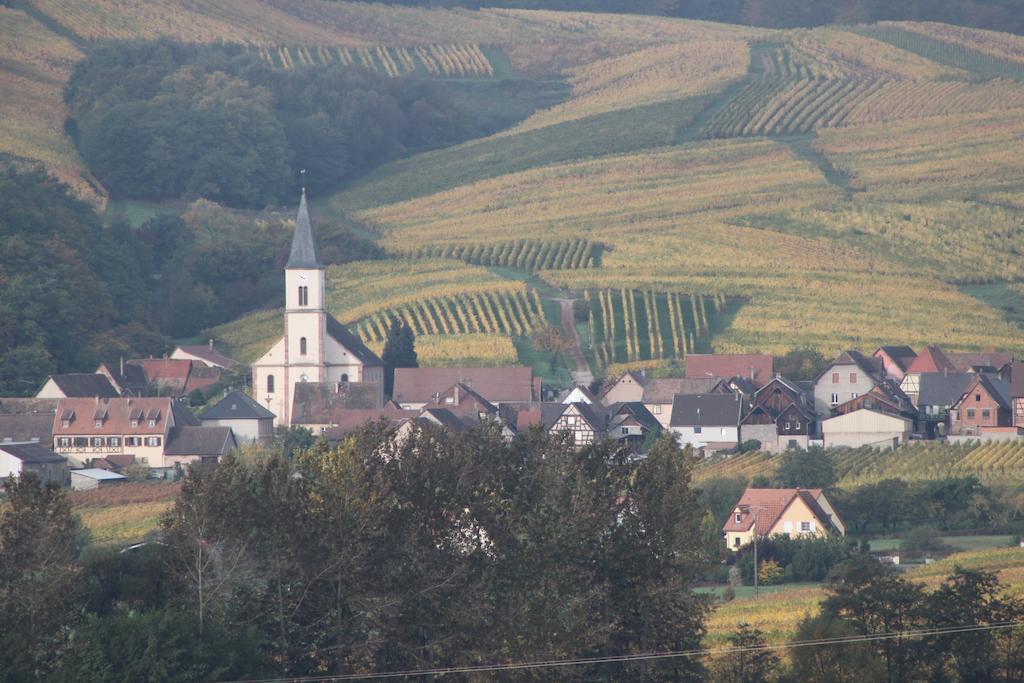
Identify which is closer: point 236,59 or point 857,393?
point 857,393

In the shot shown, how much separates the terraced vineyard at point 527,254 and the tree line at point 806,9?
259ft

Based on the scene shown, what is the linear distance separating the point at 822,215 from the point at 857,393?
99.5 feet

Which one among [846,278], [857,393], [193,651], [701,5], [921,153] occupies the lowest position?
[193,651]

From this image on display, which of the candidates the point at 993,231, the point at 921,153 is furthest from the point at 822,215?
the point at 921,153

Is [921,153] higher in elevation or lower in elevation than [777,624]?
higher

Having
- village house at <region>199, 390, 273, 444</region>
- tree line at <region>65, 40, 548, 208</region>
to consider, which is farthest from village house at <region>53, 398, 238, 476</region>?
tree line at <region>65, 40, 548, 208</region>

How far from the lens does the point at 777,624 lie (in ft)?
126

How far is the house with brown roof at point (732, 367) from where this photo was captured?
74.7 metres

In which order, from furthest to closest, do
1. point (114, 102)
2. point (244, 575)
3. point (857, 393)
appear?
point (114, 102) < point (857, 393) < point (244, 575)

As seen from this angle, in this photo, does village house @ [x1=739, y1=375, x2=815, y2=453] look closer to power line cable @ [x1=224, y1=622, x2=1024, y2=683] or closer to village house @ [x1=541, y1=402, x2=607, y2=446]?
village house @ [x1=541, y1=402, x2=607, y2=446]

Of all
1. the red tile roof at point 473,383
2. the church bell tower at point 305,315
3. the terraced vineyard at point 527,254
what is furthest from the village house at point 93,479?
the terraced vineyard at point 527,254

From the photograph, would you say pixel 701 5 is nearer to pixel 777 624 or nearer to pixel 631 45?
pixel 631 45

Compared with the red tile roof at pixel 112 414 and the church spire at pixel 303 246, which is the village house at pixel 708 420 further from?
the red tile roof at pixel 112 414

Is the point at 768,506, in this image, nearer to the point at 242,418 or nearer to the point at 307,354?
the point at 242,418
